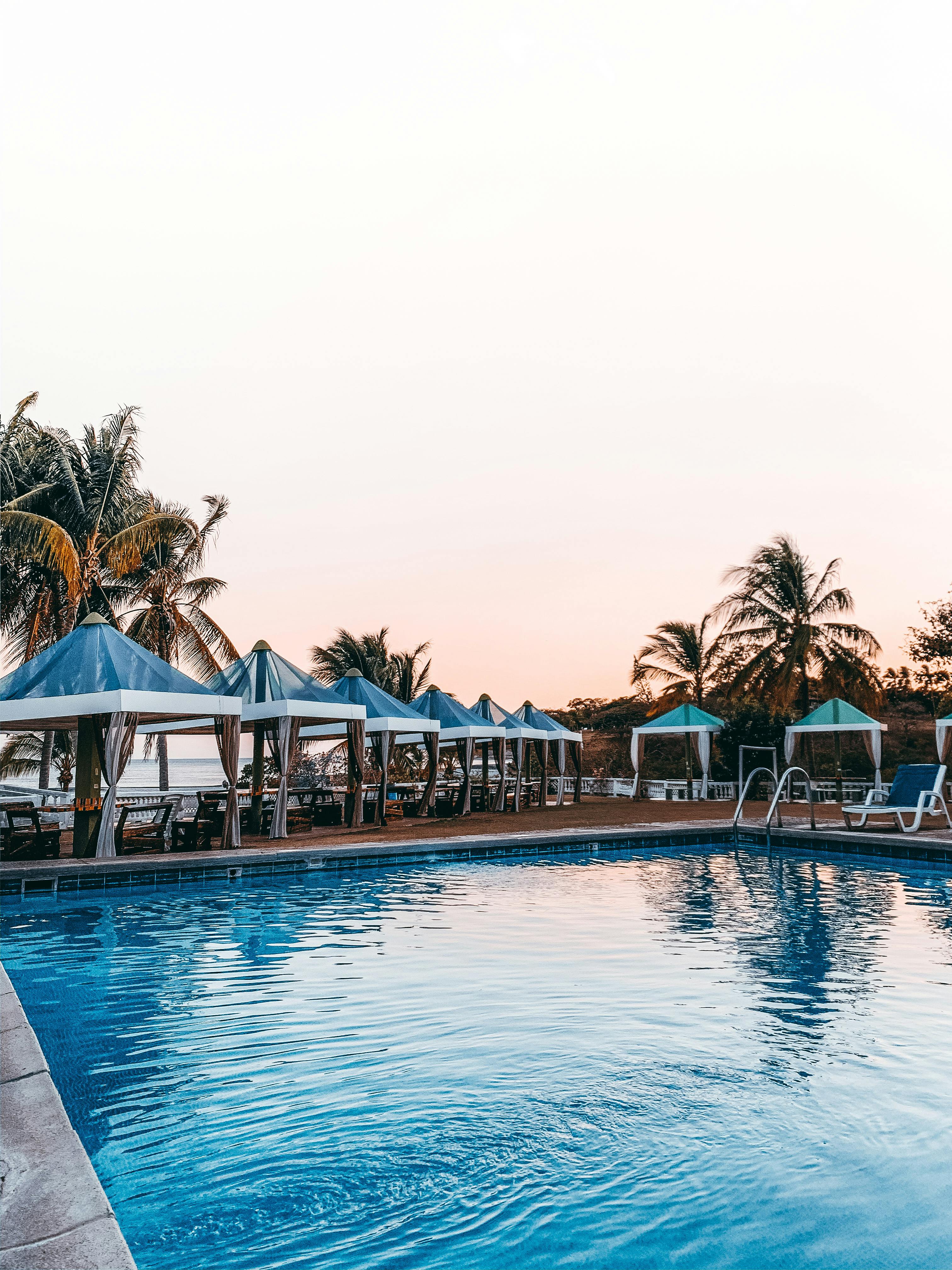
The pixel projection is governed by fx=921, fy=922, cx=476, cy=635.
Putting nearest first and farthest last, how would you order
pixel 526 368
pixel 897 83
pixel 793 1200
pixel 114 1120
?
pixel 793 1200 < pixel 114 1120 < pixel 897 83 < pixel 526 368

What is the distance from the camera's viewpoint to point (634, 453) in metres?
19.7

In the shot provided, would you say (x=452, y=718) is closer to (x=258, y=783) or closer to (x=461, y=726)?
(x=461, y=726)

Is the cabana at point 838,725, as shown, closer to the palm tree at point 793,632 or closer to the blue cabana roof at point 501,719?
the palm tree at point 793,632

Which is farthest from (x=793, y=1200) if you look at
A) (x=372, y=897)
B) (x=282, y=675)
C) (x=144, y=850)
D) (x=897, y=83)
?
(x=897, y=83)

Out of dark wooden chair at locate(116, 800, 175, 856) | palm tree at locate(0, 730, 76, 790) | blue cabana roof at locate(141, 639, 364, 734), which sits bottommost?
dark wooden chair at locate(116, 800, 175, 856)

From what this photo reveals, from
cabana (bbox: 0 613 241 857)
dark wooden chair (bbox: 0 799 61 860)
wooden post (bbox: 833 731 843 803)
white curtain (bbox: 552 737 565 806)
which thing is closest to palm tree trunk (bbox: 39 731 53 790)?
cabana (bbox: 0 613 241 857)

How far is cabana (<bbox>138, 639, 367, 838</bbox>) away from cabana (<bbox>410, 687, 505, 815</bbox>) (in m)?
3.92

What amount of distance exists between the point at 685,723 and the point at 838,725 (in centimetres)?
463

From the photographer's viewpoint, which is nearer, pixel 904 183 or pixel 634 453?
pixel 904 183

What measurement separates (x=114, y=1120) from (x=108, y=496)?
17573 mm

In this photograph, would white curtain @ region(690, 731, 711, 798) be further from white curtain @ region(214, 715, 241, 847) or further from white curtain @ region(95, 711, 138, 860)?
white curtain @ region(95, 711, 138, 860)

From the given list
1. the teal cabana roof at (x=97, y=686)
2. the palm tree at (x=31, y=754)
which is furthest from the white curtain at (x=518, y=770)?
the palm tree at (x=31, y=754)

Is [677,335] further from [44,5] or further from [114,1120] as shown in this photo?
[114,1120]

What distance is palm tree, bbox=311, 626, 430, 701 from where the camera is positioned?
99.3 ft
